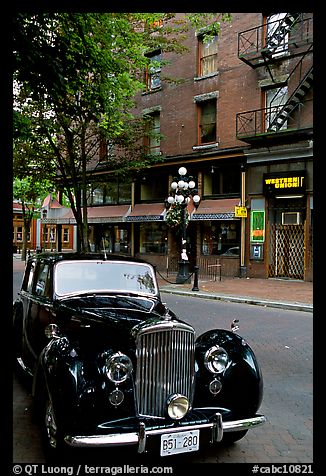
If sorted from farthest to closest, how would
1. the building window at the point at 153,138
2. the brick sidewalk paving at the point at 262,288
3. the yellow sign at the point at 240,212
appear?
the building window at the point at 153,138 < the yellow sign at the point at 240,212 < the brick sidewalk paving at the point at 262,288

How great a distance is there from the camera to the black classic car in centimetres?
327

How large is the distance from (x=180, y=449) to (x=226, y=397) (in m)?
0.70

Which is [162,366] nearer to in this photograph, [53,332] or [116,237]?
[53,332]

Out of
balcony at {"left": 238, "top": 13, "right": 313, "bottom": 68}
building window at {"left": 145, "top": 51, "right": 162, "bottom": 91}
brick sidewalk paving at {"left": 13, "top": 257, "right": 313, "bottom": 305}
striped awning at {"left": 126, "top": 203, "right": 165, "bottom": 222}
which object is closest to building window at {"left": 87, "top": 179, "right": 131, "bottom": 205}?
striped awning at {"left": 126, "top": 203, "right": 165, "bottom": 222}

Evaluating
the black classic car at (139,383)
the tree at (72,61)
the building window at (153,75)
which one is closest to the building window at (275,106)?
the tree at (72,61)

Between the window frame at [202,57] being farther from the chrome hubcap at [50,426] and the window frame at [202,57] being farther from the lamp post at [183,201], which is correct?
the chrome hubcap at [50,426]

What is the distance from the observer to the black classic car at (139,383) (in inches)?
129

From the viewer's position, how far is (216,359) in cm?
388

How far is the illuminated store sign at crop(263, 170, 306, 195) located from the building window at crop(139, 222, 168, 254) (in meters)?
6.91

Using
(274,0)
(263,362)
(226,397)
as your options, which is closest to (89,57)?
(274,0)

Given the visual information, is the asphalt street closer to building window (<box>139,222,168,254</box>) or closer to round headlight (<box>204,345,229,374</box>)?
round headlight (<box>204,345,229,374</box>)

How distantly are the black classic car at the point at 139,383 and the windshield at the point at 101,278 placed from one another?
→ 359 millimetres

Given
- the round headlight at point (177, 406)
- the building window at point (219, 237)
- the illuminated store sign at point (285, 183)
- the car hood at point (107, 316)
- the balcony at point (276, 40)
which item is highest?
the balcony at point (276, 40)

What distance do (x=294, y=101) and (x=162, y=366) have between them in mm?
17669
